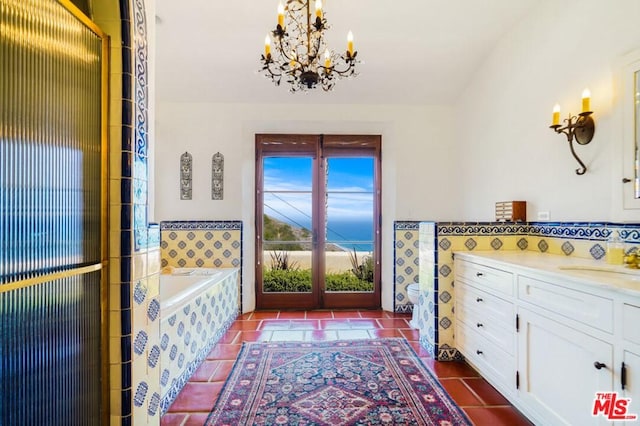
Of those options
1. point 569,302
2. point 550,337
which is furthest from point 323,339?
point 569,302

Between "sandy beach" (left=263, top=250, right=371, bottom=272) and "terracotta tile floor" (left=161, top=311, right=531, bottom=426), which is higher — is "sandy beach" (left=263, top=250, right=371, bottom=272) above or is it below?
above

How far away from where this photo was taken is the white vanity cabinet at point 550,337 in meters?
1.29

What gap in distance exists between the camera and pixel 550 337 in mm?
1663

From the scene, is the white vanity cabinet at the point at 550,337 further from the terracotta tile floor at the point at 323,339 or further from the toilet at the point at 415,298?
the toilet at the point at 415,298

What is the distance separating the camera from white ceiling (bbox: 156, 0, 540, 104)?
2.86m

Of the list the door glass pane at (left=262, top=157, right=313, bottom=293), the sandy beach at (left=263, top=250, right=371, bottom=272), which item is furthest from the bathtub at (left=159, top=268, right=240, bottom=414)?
the sandy beach at (left=263, top=250, right=371, bottom=272)

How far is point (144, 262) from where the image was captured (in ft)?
4.37

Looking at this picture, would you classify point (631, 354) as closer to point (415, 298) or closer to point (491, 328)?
point (491, 328)

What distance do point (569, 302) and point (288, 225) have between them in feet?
10.2

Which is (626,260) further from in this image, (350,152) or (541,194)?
(350,152)

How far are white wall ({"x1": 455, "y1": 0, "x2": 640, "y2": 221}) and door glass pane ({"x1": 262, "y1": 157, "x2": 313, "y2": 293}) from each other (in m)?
1.97

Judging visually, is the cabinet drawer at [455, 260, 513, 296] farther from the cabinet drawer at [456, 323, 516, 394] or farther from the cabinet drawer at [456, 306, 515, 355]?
the cabinet drawer at [456, 323, 516, 394]

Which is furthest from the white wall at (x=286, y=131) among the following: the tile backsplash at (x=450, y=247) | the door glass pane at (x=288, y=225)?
the tile backsplash at (x=450, y=247)

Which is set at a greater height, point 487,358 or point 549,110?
point 549,110
